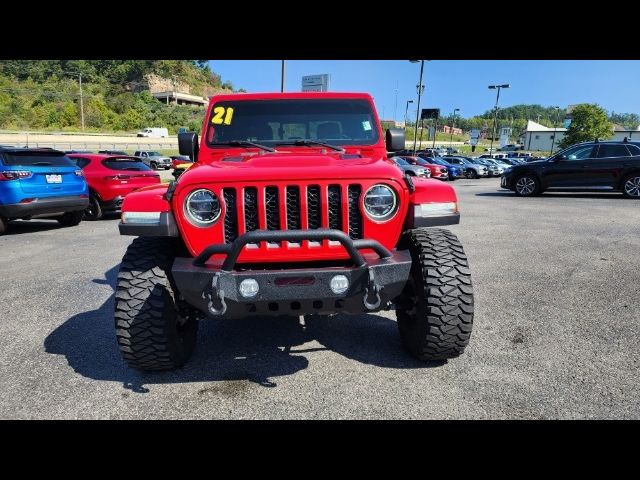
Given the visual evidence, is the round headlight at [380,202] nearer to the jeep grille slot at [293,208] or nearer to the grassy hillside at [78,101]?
the jeep grille slot at [293,208]

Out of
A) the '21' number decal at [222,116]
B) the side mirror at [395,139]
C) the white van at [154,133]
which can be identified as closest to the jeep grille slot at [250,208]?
the '21' number decal at [222,116]

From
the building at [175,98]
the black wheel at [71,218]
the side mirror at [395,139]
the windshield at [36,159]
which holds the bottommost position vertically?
the black wheel at [71,218]

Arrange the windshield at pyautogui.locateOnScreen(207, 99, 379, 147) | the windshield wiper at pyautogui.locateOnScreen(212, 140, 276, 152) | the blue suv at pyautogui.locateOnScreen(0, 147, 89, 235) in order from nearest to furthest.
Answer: the windshield wiper at pyautogui.locateOnScreen(212, 140, 276, 152) → the windshield at pyautogui.locateOnScreen(207, 99, 379, 147) → the blue suv at pyautogui.locateOnScreen(0, 147, 89, 235)

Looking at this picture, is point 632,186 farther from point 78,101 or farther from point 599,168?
point 78,101

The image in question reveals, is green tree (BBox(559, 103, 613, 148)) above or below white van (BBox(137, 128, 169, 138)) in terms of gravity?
above

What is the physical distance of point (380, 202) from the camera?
273 cm

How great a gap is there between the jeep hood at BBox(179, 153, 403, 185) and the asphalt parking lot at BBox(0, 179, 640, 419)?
1331mm

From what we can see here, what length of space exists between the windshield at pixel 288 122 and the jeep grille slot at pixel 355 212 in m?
1.19

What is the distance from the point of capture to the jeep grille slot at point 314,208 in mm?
2678

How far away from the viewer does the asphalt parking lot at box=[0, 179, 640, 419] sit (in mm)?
2605

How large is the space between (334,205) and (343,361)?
1.20 metres

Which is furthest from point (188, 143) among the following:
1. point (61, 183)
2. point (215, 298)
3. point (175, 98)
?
point (175, 98)

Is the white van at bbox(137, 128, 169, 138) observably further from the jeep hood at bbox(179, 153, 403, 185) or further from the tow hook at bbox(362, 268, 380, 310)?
the tow hook at bbox(362, 268, 380, 310)

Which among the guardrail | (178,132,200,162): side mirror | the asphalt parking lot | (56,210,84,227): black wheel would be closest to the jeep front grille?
the asphalt parking lot
